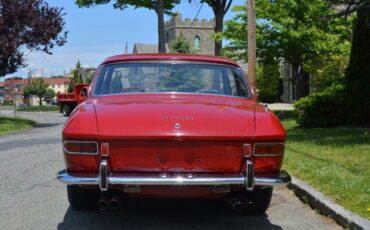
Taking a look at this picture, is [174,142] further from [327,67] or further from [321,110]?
[327,67]

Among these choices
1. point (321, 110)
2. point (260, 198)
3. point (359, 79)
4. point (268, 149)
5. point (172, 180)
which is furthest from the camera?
point (321, 110)

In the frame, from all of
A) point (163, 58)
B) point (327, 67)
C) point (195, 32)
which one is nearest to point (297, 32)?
point (327, 67)

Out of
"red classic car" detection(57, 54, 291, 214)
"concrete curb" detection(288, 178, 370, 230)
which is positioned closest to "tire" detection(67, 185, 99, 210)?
"red classic car" detection(57, 54, 291, 214)

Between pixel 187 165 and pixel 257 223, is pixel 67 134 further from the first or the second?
pixel 257 223

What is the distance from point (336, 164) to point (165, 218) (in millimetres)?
3644

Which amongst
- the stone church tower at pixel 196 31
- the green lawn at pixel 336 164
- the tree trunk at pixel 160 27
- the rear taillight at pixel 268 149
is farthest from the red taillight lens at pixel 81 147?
the stone church tower at pixel 196 31

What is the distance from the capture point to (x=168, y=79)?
20.4 ft

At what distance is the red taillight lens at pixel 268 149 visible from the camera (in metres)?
4.98

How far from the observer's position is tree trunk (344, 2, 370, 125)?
15279 mm

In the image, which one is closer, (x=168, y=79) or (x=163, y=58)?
(x=168, y=79)

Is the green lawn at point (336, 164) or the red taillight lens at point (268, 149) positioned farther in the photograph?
the green lawn at point (336, 164)

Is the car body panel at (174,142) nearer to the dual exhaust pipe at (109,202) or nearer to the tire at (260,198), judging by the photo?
the dual exhaust pipe at (109,202)

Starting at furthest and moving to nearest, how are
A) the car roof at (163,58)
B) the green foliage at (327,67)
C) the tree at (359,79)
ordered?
the green foliage at (327,67) < the tree at (359,79) < the car roof at (163,58)

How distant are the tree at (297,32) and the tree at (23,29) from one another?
9184mm
